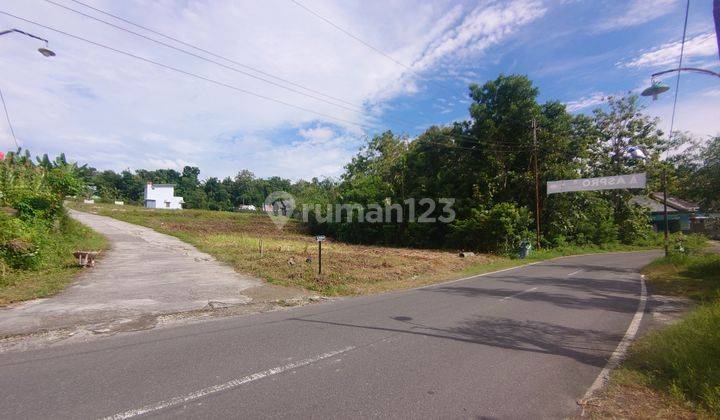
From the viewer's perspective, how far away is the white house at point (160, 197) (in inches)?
2899

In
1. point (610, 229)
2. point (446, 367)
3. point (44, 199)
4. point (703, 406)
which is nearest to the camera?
point (703, 406)

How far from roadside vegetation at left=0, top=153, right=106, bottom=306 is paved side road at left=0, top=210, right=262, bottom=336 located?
3.00 feet

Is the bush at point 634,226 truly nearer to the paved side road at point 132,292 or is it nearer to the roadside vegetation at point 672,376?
the roadside vegetation at point 672,376

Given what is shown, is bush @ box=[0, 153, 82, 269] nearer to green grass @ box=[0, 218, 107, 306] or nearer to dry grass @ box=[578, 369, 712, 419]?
green grass @ box=[0, 218, 107, 306]

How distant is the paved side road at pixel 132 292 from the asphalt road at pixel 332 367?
1.97 metres

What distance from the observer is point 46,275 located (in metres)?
11.4

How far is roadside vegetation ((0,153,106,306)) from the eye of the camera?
34.2ft

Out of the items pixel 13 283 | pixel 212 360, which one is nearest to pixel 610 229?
pixel 212 360

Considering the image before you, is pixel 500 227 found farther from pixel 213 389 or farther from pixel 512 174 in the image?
pixel 213 389

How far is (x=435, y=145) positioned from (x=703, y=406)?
101 ft

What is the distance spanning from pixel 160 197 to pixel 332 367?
81418mm

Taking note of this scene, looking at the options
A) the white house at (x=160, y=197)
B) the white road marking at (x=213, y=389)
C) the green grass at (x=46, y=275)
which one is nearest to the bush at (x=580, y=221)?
the white road marking at (x=213, y=389)

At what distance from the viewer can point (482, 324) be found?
717cm

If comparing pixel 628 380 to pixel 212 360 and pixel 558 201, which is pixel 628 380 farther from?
pixel 558 201
